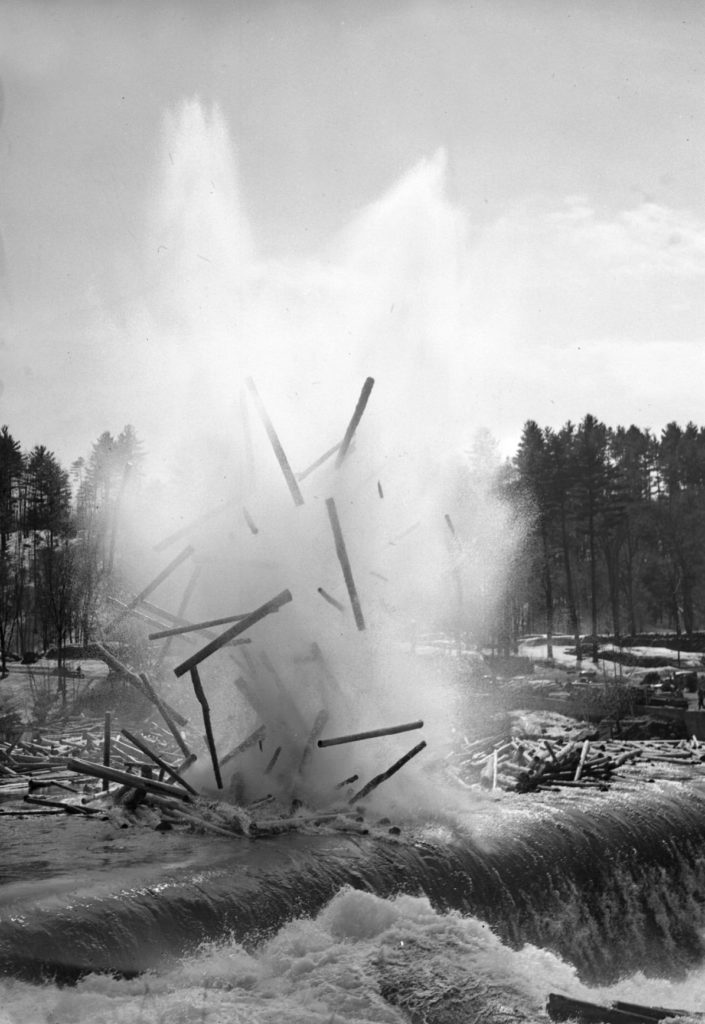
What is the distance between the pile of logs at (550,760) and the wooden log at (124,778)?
18.9 ft

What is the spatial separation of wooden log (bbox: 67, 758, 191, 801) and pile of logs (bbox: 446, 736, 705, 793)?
576 centimetres

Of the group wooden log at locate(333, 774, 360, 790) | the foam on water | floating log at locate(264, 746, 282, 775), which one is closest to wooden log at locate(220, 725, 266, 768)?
floating log at locate(264, 746, 282, 775)

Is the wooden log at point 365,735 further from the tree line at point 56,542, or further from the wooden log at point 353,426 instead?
the tree line at point 56,542

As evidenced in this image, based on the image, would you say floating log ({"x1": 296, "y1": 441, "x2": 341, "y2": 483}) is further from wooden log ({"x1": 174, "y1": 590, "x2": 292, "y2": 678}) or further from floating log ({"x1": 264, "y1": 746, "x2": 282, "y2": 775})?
floating log ({"x1": 264, "y1": 746, "x2": 282, "y2": 775})

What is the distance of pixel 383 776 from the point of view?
12.9m

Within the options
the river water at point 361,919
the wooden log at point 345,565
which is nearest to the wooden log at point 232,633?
the wooden log at point 345,565

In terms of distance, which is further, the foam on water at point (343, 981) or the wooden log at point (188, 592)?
the wooden log at point (188, 592)

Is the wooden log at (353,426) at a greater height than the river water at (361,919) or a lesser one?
greater

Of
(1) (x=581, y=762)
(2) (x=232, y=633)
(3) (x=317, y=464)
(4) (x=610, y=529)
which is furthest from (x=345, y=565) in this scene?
(4) (x=610, y=529)

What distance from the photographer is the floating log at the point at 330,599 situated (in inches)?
560

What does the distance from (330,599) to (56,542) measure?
4781cm

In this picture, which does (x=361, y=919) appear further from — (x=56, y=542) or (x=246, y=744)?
(x=56, y=542)

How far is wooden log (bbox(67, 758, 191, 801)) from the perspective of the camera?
1137 cm

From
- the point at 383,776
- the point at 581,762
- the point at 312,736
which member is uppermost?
the point at 312,736
